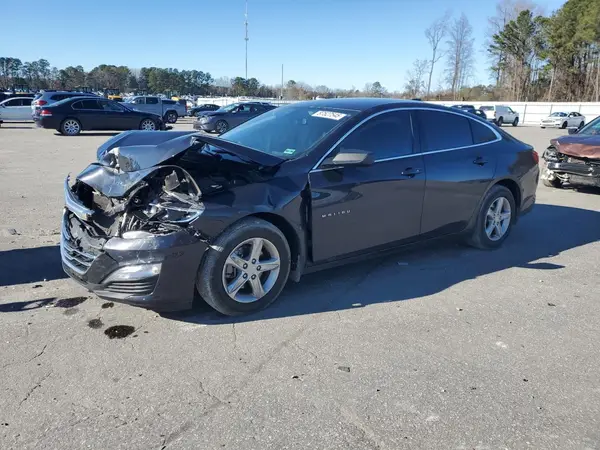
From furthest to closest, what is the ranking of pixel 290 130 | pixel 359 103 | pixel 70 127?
pixel 70 127
pixel 359 103
pixel 290 130

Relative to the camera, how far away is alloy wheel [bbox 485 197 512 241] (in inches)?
230

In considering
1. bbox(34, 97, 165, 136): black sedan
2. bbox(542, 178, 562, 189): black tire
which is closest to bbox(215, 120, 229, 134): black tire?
bbox(34, 97, 165, 136): black sedan

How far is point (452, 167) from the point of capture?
17.1 feet

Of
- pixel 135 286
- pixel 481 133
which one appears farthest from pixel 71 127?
pixel 135 286

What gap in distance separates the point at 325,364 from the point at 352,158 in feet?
5.58

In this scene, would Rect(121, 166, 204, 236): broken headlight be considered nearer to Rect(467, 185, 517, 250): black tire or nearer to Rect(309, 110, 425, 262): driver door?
Rect(309, 110, 425, 262): driver door

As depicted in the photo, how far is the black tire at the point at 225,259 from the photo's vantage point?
3.63m

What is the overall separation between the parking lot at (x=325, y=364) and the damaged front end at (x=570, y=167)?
442 cm

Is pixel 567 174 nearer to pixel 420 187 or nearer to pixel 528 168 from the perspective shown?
pixel 528 168

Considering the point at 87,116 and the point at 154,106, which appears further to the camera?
the point at 154,106

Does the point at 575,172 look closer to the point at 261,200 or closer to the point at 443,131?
the point at 443,131

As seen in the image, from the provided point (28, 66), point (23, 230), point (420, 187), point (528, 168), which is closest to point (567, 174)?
point (528, 168)

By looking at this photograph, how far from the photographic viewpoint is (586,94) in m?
68.3

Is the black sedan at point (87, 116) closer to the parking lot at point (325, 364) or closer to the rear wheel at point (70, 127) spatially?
the rear wheel at point (70, 127)
